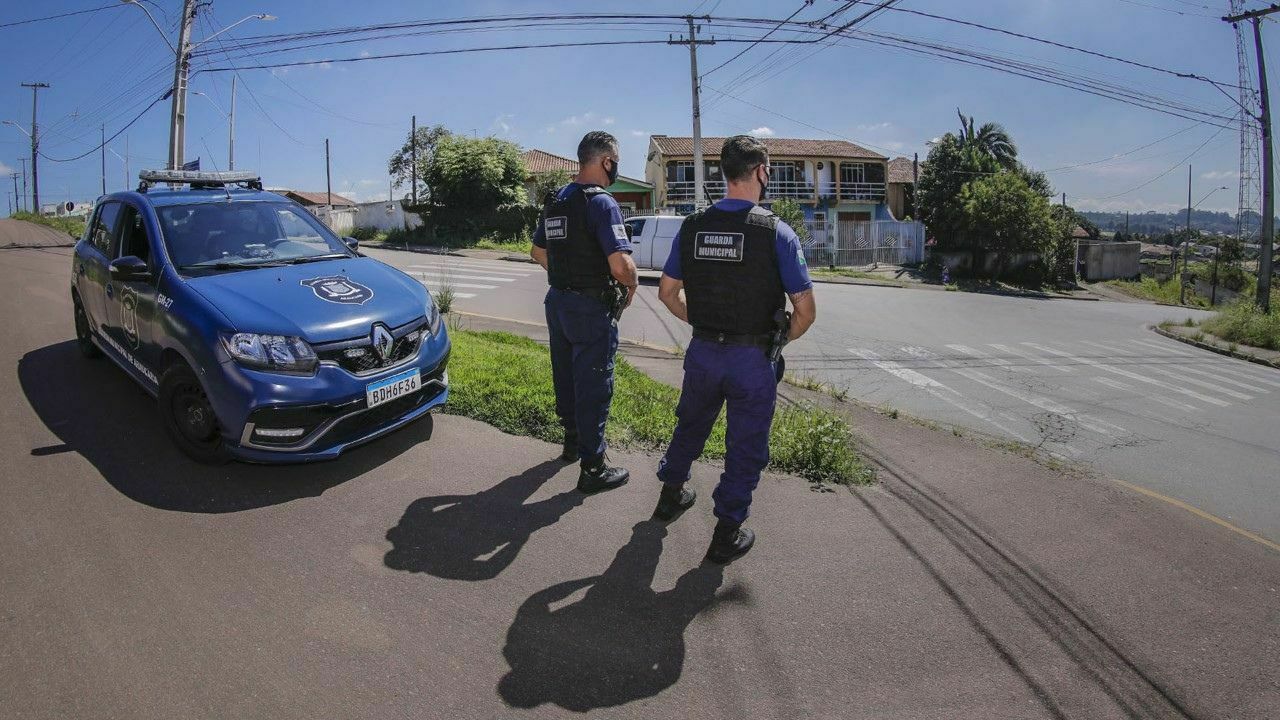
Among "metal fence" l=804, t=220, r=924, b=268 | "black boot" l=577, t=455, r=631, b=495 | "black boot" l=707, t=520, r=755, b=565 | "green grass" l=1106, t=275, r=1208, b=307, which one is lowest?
"black boot" l=707, t=520, r=755, b=565

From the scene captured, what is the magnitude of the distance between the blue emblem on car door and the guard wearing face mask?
211 centimetres

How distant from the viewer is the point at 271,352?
12.5 feet

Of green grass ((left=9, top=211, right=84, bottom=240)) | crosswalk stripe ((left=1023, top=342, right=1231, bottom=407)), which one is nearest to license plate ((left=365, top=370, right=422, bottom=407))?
crosswalk stripe ((left=1023, top=342, right=1231, bottom=407))

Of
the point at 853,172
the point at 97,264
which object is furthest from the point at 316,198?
the point at 97,264

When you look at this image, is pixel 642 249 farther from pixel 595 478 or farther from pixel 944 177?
pixel 944 177

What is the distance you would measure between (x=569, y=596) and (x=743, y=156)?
2258mm

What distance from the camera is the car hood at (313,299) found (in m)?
3.92

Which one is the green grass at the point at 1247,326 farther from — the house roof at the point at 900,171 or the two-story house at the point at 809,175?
the house roof at the point at 900,171

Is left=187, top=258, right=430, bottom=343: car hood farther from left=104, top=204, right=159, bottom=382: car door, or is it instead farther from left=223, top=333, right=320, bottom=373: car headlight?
left=104, top=204, right=159, bottom=382: car door

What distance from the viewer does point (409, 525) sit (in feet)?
11.9

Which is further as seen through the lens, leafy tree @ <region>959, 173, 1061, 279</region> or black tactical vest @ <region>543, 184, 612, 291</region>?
leafy tree @ <region>959, 173, 1061, 279</region>

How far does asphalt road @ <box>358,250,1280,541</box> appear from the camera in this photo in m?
6.88

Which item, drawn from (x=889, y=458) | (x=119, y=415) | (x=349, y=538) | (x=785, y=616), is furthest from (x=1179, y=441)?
(x=119, y=415)

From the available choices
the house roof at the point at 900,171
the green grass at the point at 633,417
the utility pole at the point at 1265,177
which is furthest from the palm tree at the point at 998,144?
the green grass at the point at 633,417
